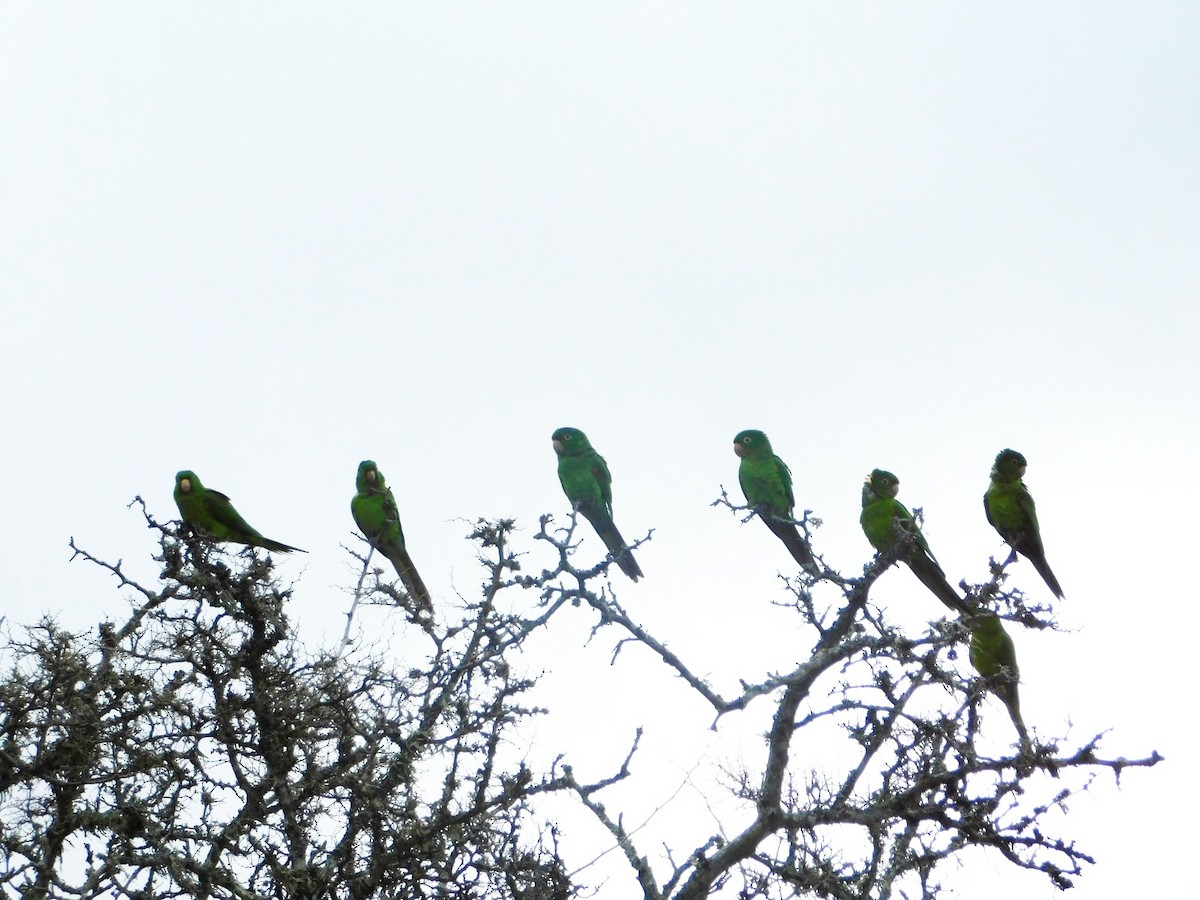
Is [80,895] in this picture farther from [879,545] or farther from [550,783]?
[879,545]

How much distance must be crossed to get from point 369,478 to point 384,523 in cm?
47

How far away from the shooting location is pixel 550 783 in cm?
709

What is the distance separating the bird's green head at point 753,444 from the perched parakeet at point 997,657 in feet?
8.55

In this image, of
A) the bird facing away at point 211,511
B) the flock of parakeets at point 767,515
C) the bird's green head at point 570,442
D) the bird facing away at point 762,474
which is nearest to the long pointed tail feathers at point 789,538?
the flock of parakeets at point 767,515

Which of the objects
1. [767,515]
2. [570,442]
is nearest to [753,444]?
[767,515]

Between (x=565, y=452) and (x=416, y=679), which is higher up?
(x=565, y=452)

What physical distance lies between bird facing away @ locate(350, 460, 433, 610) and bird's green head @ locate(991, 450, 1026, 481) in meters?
4.89

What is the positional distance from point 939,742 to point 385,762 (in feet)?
11.1

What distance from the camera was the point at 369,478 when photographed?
34.6ft

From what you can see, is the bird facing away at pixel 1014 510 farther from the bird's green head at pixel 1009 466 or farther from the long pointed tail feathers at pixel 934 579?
the long pointed tail feathers at pixel 934 579

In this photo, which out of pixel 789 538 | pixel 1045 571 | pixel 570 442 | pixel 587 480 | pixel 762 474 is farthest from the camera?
pixel 570 442

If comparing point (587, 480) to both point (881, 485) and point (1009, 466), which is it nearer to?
point (881, 485)

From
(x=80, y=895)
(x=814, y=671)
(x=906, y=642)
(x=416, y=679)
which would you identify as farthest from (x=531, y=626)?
(x=80, y=895)

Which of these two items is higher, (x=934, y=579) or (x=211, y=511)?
(x=211, y=511)
